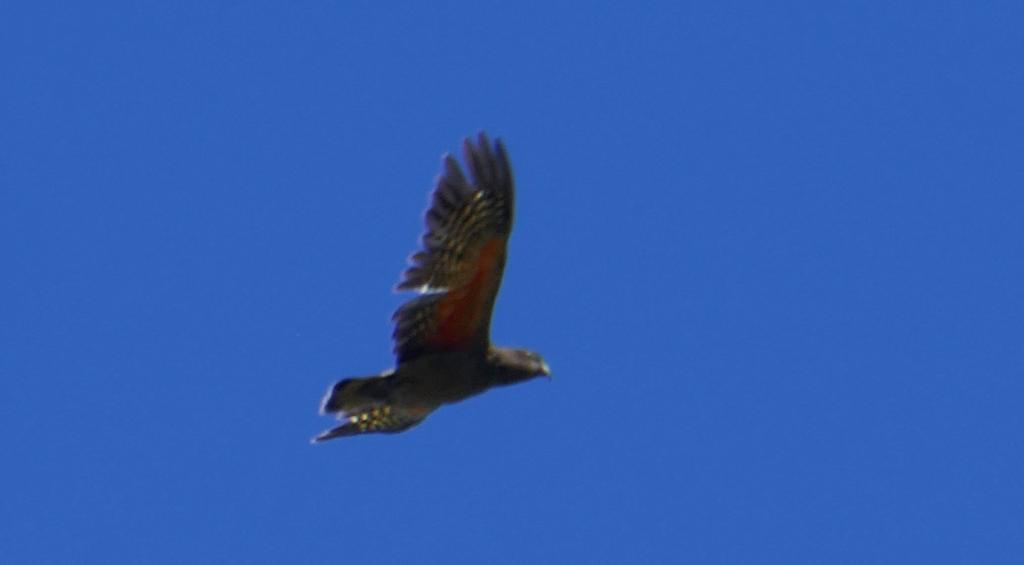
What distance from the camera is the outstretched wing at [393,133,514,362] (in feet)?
76.7

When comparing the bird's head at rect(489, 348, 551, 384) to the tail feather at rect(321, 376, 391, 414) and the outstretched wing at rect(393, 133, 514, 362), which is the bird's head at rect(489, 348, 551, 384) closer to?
the outstretched wing at rect(393, 133, 514, 362)

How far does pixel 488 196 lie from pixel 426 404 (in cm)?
222

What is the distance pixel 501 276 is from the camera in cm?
2388

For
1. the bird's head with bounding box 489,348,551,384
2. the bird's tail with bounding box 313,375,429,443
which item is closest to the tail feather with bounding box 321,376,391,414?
the bird's tail with bounding box 313,375,429,443

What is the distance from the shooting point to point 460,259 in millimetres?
23641

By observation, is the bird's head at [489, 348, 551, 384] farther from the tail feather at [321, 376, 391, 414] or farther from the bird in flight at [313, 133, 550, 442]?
the tail feather at [321, 376, 391, 414]

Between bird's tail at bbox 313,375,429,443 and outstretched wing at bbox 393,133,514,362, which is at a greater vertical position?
outstretched wing at bbox 393,133,514,362

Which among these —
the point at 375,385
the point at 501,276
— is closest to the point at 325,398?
the point at 375,385

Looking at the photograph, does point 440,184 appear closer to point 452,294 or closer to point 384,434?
point 452,294

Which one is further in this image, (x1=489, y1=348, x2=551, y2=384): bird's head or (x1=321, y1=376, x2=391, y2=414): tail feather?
(x1=489, y1=348, x2=551, y2=384): bird's head

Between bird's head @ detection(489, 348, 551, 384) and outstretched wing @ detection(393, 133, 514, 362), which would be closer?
outstretched wing @ detection(393, 133, 514, 362)

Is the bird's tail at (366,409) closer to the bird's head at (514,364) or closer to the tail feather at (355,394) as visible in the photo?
the tail feather at (355,394)

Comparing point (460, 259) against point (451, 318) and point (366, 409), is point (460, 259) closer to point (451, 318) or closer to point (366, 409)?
point (451, 318)

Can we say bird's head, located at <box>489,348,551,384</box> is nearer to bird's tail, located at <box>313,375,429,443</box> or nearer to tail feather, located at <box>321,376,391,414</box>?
bird's tail, located at <box>313,375,429,443</box>
